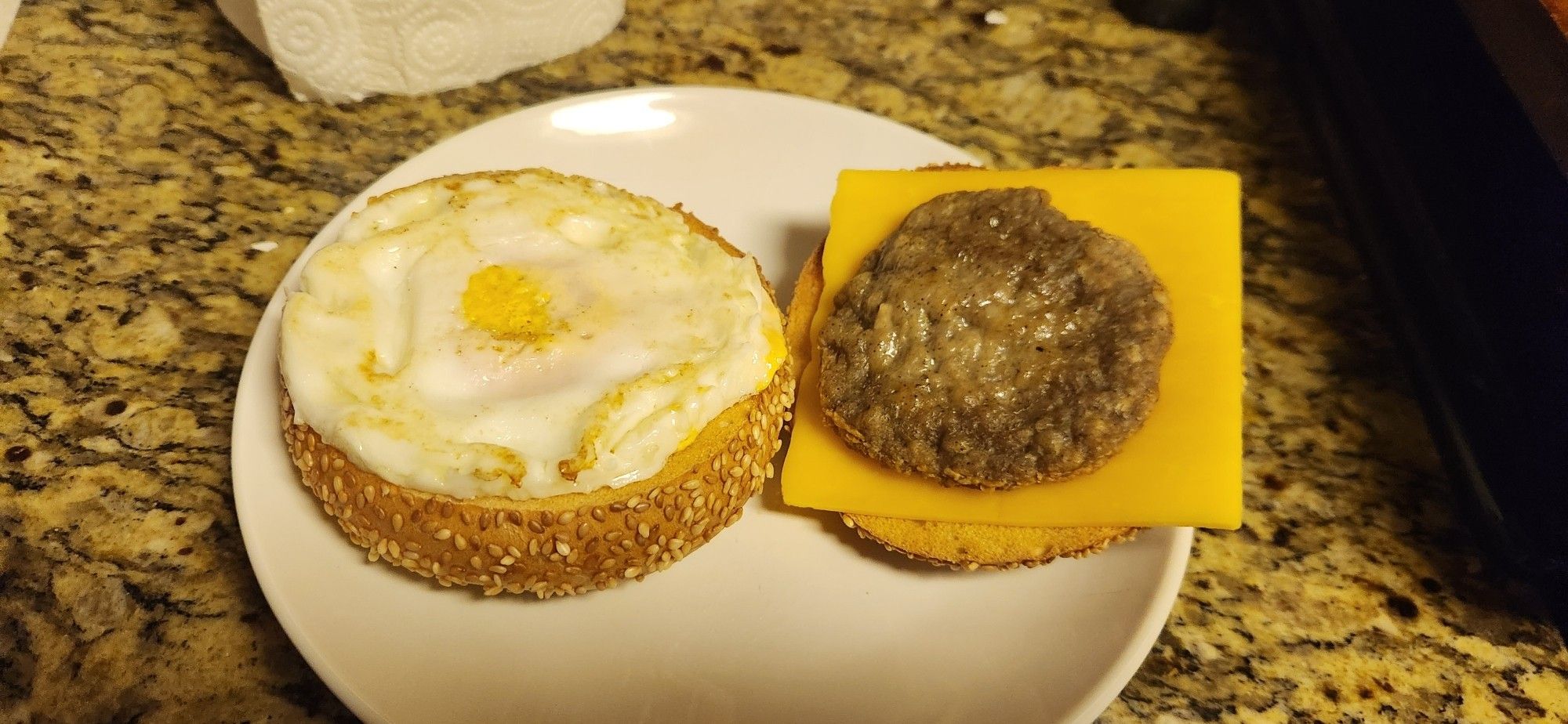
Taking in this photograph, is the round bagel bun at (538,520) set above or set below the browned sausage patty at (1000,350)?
below

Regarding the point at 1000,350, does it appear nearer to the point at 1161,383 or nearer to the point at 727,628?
the point at 1161,383

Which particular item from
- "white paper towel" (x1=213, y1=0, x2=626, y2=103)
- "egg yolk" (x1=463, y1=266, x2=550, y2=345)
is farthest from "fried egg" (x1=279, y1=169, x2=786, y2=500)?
"white paper towel" (x1=213, y1=0, x2=626, y2=103)

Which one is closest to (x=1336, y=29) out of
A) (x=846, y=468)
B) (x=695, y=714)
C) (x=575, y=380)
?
(x=846, y=468)

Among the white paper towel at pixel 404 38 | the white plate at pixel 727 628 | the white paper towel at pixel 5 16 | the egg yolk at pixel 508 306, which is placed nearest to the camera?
the white plate at pixel 727 628

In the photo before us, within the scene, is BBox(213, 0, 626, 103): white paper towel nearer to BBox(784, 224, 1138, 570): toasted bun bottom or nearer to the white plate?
the white plate

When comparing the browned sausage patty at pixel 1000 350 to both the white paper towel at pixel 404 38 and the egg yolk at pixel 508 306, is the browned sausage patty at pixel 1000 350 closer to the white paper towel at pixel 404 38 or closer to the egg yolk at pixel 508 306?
the egg yolk at pixel 508 306

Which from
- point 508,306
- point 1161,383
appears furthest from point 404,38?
point 1161,383

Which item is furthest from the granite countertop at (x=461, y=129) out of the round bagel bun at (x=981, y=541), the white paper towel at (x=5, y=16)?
the round bagel bun at (x=981, y=541)
